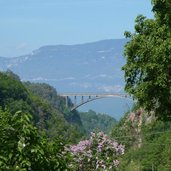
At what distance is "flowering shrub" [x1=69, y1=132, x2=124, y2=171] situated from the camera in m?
11.6

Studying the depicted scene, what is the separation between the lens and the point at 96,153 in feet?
39.1

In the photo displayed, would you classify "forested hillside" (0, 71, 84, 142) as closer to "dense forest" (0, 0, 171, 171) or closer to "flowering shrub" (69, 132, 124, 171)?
"dense forest" (0, 0, 171, 171)

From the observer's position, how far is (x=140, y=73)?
19.0 m

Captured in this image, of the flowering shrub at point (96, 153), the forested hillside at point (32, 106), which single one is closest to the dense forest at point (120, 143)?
the flowering shrub at point (96, 153)

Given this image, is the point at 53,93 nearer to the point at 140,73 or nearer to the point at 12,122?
the point at 140,73

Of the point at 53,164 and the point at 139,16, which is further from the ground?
the point at 139,16

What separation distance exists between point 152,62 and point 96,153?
22.2 feet

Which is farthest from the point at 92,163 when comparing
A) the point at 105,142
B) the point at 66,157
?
the point at 66,157

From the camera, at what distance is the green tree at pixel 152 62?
17953 millimetres

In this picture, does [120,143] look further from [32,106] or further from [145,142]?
[32,106]

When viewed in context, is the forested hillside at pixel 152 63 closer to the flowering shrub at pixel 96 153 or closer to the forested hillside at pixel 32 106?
the flowering shrub at pixel 96 153

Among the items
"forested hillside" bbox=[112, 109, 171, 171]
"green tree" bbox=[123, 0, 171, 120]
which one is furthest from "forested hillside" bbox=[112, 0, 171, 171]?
"forested hillside" bbox=[112, 109, 171, 171]

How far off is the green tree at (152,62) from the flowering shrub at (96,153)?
6106 mm

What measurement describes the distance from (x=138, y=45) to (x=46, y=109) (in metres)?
108
